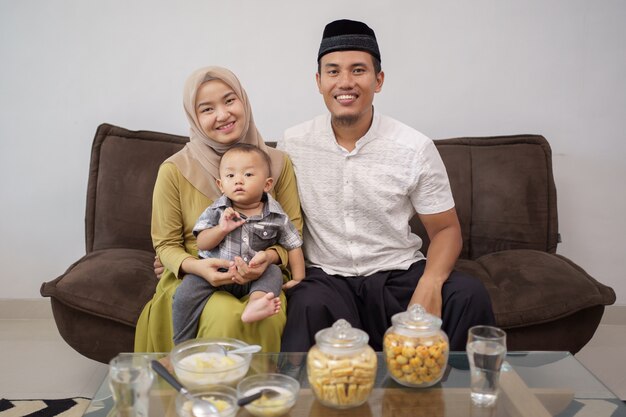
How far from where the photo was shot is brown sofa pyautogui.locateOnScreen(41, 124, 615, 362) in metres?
1.99

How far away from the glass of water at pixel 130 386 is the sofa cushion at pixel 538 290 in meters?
1.20

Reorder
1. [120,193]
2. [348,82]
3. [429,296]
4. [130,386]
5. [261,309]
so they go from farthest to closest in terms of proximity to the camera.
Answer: [120,193]
[348,82]
[429,296]
[261,309]
[130,386]

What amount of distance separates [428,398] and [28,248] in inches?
87.8

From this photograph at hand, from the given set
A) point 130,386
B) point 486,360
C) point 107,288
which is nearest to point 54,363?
point 107,288

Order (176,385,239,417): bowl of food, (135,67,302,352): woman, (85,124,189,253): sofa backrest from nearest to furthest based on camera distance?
(176,385,239,417): bowl of food → (135,67,302,352): woman → (85,124,189,253): sofa backrest

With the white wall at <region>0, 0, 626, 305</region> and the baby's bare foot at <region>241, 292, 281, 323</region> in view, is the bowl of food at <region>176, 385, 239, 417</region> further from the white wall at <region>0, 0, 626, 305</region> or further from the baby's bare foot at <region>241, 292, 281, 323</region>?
the white wall at <region>0, 0, 626, 305</region>

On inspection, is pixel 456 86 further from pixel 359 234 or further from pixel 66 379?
pixel 66 379

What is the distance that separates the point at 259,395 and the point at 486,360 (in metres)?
0.47

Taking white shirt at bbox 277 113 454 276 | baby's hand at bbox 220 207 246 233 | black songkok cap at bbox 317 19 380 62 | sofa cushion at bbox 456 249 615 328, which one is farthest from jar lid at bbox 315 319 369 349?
black songkok cap at bbox 317 19 380 62

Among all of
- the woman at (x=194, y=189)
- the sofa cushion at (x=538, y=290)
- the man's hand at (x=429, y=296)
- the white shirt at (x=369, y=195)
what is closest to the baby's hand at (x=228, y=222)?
the woman at (x=194, y=189)

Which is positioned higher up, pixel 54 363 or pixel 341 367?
pixel 341 367

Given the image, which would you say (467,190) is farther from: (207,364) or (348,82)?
(207,364)

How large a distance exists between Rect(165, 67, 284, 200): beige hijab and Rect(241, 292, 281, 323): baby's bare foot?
1.43 feet

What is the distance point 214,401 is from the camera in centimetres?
118
